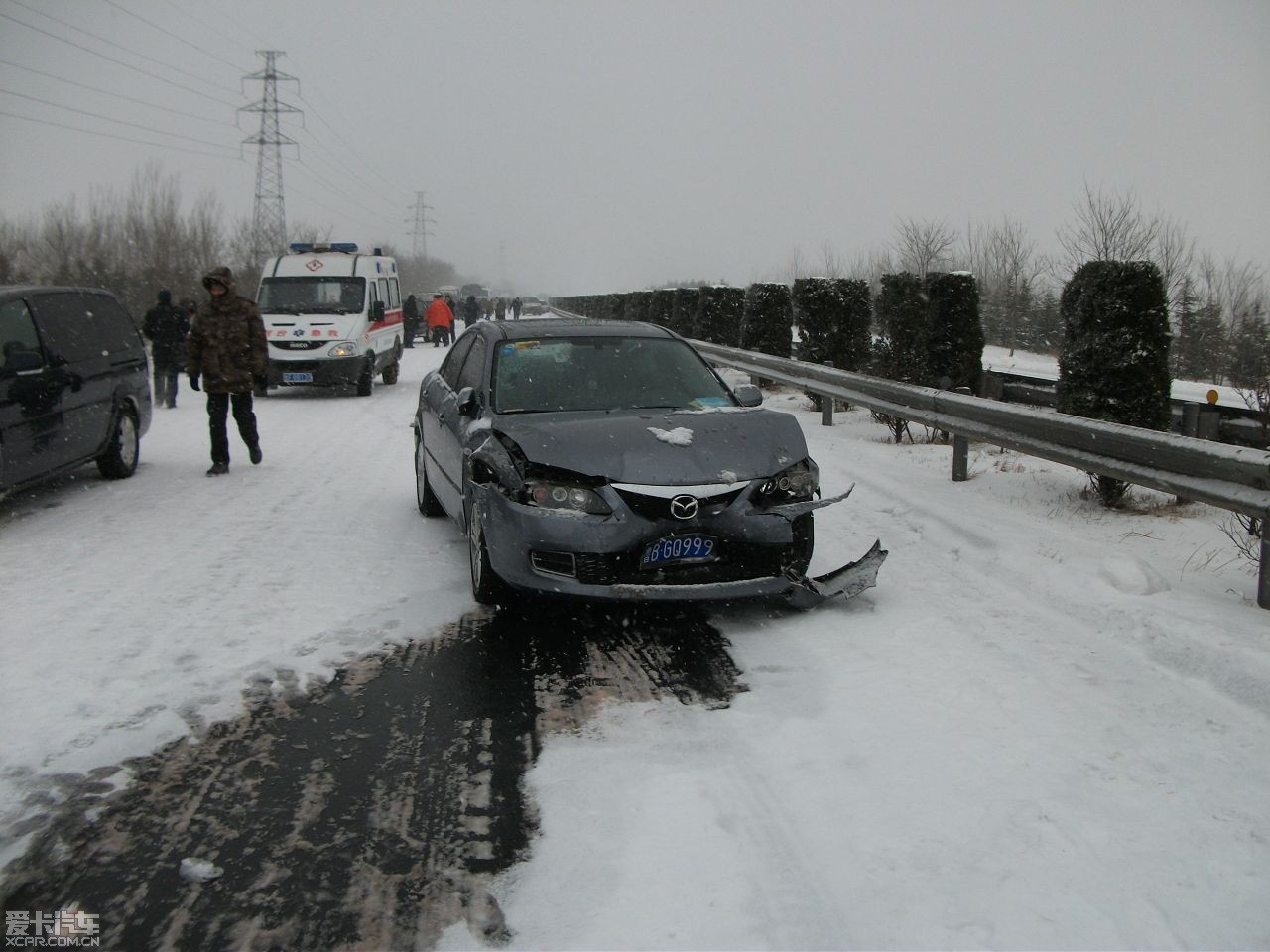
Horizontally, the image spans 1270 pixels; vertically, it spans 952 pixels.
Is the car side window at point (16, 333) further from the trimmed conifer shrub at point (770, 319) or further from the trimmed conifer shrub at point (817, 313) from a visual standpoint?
the trimmed conifer shrub at point (770, 319)

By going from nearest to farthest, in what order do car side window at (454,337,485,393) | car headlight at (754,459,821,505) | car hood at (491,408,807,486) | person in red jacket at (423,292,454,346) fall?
1. car hood at (491,408,807,486)
2. car headlight at (754,459,821,505)
3. car side window at (454,337,485,393)
4. person in red jacket at (423,292,454,346)

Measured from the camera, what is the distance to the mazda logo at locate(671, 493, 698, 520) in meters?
4.97

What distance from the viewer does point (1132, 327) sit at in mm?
7648

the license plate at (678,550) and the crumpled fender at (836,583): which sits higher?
the license plate at (678,550)

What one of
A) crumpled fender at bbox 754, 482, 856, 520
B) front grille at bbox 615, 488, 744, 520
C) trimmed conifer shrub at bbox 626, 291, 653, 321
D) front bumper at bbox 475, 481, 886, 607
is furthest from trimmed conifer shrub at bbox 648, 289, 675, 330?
front grille at bbox 615, 488, 744, 520

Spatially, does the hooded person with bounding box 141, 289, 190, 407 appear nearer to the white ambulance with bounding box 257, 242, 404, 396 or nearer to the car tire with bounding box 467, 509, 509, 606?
the white ambulance with bounding box 257, 242, 404, 396

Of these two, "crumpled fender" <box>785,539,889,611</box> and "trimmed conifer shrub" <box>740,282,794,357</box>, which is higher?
"trimmed conifer shrub" <box>740,282,794,357</box>

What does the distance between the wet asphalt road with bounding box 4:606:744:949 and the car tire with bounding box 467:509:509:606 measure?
1.38 ft

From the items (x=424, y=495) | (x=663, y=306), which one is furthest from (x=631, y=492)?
(x=663, y=306)

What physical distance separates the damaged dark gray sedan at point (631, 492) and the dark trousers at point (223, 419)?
15.4 ft

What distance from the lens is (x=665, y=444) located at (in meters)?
5.30

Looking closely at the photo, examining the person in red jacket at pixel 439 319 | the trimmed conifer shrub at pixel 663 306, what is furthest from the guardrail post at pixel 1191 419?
the person in red jacket at pixel 439 319

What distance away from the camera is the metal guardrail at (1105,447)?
514cm

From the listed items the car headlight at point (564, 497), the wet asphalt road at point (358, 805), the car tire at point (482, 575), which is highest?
the car headlight at point (564, 497)
